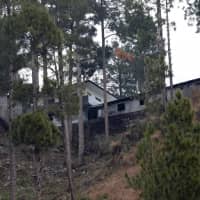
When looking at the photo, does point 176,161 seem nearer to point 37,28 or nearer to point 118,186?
point 37,28

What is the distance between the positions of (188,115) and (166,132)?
62 cm

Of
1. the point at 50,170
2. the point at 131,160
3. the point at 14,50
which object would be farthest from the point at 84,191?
the point at 14,50

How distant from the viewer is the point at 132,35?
1278 inches

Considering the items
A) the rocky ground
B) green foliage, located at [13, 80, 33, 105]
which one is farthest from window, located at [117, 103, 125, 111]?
green foliage, located at [13, 80, 33, 105]

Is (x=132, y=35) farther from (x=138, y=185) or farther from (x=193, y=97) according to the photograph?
(x=138, y=185)

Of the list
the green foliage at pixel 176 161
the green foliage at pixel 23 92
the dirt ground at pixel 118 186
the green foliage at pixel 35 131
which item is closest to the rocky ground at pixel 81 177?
the dirt ground at pixel 118 186

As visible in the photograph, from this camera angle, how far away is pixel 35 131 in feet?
54.7

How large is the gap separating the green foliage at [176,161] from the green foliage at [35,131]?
5.70 m

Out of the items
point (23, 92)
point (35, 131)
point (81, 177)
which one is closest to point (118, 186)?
point (81, 177)

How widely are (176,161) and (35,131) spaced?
23.3 feet

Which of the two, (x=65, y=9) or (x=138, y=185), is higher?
(x=65, y=9)

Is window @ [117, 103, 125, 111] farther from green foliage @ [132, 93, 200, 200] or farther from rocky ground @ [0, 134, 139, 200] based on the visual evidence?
green foliage @ [132, 93, 200, 200]

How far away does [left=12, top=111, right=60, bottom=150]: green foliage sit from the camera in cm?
1664

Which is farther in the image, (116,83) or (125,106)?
(116,83)
